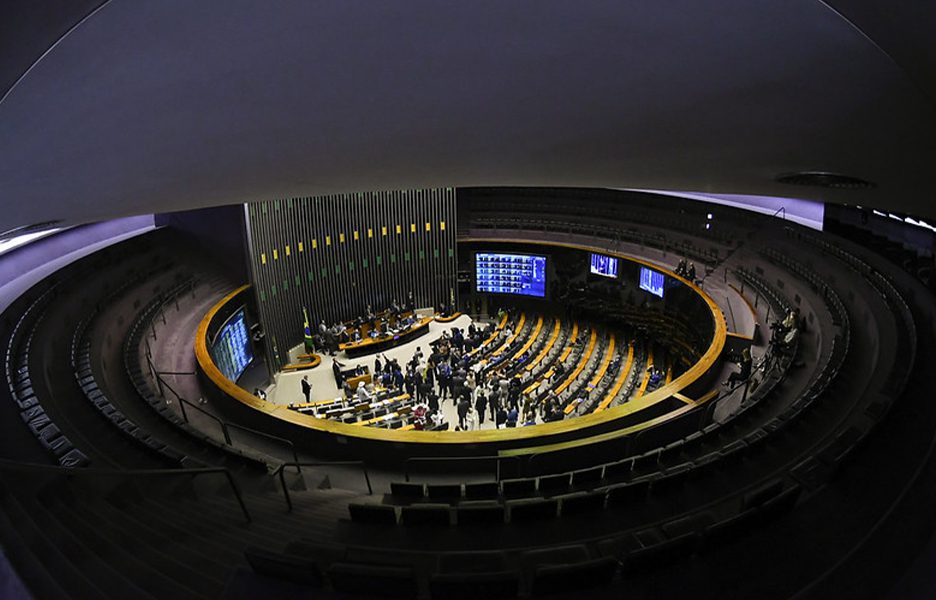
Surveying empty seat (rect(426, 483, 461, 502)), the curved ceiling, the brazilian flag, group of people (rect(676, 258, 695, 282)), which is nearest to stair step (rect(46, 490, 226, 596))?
the curved ceiling

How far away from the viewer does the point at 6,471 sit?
402 cm

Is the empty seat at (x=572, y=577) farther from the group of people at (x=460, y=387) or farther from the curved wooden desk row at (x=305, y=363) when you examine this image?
the curved wooden desk row at (x=305, y=363)

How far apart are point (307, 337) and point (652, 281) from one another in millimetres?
10112

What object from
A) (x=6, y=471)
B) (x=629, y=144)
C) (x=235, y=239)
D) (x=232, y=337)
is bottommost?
(x=232, y=337)

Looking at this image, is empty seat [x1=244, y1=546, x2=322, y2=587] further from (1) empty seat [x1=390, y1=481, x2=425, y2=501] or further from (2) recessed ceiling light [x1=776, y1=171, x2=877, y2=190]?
(2) recessed ceiling light [x1=776, y1=171, x2=877, y2=190]

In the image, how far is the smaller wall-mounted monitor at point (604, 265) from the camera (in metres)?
15.0

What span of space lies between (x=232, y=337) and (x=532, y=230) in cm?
1019

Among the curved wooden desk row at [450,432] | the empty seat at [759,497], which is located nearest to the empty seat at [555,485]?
the curved wooden desk row at [450,432]

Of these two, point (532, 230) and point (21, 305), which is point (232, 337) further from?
point (532, 230)

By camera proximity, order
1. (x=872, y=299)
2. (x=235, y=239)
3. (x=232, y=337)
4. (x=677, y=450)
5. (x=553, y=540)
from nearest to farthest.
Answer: (x=553, y=540), (x=677, y=450), (x=872, y=299), (x=232, y=337), (x=235, y=239)

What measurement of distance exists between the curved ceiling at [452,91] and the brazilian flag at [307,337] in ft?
39.0

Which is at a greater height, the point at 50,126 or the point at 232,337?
the point at 50,126

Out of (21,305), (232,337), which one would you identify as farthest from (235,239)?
(21,305)

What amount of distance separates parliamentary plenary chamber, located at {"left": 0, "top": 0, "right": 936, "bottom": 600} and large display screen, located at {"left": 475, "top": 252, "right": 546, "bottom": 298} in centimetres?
543
